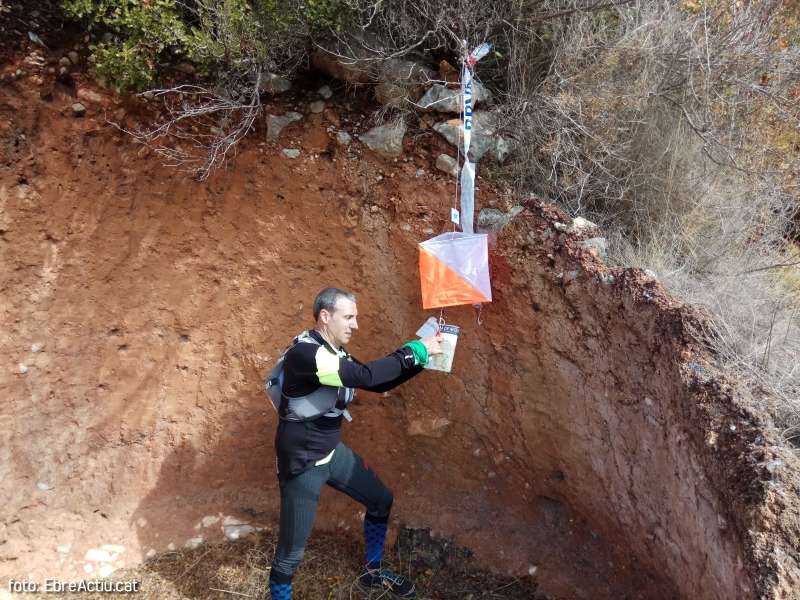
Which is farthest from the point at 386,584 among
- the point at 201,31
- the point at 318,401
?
the point at 201,31

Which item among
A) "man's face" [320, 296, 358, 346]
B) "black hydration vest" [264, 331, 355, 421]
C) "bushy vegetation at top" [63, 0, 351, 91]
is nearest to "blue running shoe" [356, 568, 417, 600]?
"black hydration vest" [264, 331, 355, 421]

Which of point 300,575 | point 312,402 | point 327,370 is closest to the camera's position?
point 327,370

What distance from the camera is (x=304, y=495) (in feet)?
10.0

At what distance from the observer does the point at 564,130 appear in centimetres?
357

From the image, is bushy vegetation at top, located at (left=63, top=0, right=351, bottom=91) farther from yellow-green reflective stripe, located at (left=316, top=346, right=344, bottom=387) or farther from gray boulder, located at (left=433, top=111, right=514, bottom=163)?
yellow-green reflective stripe, located at (left=316, top=346, right=344, bottom=387)

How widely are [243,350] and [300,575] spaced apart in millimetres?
1377

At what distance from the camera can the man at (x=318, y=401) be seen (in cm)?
285

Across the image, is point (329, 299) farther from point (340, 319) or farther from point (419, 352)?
point (419, 352)

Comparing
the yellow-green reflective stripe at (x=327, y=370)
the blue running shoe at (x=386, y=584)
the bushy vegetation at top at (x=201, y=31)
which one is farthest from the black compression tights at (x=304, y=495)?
the bushy vegetation at top at (x=201, y=31)

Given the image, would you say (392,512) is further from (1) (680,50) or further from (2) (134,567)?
(1) (680,50)

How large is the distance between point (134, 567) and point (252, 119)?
2.75m

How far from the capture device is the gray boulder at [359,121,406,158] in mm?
3729

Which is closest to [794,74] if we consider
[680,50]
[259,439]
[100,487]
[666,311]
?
[680,50]

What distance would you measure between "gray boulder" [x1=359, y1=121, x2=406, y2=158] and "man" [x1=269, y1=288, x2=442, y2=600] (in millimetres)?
1078
